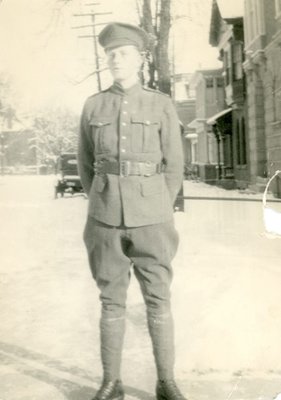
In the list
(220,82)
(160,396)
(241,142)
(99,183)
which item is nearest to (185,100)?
(220,82)

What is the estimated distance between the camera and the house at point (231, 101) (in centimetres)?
178

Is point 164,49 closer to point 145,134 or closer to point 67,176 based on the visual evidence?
point 145,134

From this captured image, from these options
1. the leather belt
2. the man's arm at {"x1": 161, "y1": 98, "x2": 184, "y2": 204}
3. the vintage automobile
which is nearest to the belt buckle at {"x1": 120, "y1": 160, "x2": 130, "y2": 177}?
the leather belt

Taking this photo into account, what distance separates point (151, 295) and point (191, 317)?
1.42ft

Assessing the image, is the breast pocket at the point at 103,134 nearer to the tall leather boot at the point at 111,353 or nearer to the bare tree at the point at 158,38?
the bare tree at the point at 158,38

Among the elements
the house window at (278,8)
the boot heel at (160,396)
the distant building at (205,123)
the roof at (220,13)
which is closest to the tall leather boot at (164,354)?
the boot heel at (160,396)

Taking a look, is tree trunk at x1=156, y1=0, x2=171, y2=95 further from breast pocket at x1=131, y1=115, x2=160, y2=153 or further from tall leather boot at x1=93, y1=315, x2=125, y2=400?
tall leather boot at x1=93, y1=315, x2=125, y2=400

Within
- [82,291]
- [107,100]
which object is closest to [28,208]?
[82,291]

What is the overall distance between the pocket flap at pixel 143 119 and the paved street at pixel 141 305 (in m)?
0.41

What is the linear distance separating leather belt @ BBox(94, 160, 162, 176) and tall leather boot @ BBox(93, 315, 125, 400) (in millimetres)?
492

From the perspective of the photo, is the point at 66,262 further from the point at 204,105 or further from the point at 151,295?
the point at 204,105

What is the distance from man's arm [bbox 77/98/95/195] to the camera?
4.91ft

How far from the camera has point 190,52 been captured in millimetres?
1794

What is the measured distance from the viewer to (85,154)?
151cm
